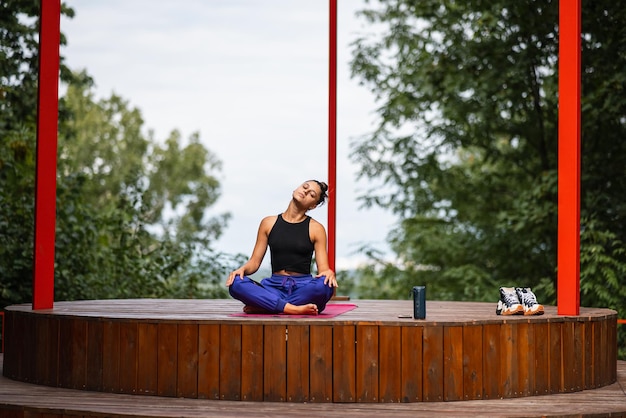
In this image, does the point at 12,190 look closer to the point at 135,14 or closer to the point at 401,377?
the point at 401,377

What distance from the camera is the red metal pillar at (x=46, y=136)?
577cm

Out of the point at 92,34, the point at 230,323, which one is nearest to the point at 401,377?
the point at 230,323

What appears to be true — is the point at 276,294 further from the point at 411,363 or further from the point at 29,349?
the point at 29,349

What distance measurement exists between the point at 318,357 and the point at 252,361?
14.4 inches

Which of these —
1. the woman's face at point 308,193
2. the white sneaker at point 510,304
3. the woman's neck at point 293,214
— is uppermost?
the woman's face at point 308,193

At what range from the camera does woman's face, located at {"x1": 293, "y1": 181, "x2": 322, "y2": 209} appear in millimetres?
5953


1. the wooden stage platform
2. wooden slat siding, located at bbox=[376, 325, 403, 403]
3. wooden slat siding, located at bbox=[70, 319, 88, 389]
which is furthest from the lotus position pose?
wooden slat siding, located at bbox=[70, 319, 88, 389]

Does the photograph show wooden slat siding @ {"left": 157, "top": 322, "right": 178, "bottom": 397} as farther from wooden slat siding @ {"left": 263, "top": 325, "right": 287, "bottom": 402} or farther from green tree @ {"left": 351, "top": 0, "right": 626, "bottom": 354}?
green tree @ {"left": 351, "top": 0, "right": 626, "bottom": 354}

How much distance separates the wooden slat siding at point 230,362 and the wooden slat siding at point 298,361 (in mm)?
280

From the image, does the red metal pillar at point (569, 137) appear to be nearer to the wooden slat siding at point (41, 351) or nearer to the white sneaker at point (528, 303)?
the white sneaker at point (528, 303)

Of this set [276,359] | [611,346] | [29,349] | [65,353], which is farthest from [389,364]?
[29,349]

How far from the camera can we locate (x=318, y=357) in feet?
16.5

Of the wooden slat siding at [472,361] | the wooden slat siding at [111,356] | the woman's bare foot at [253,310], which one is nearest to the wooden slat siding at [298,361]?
the woman's bare foot at [253,310]

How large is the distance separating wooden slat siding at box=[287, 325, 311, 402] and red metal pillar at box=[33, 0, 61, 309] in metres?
1.81
